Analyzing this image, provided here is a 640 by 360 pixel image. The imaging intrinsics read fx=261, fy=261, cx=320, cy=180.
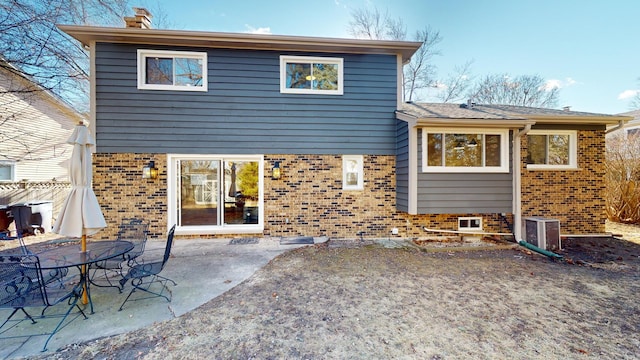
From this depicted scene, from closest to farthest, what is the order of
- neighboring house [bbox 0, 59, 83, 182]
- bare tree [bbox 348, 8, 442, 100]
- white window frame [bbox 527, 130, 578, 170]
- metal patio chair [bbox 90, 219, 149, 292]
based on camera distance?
metal patio chair [bbox 90, 219, 149, 292]
white window frame [bbox 527, 130, 578, 170]
neighboring house [bbox 0, 59, 83, 182]
bare tree [bbox 348, 8, 442, 100]

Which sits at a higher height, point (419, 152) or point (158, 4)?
point (158, 4)

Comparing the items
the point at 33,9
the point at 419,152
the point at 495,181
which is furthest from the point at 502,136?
the point at 33,9

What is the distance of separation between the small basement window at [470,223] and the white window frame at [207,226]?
545cm

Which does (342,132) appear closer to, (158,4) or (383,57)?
(383,57)

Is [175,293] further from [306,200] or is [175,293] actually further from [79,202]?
[306,200]

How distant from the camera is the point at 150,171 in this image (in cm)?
642

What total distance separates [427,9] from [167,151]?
14035mm

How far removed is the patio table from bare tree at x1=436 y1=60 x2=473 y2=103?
57.5 ft

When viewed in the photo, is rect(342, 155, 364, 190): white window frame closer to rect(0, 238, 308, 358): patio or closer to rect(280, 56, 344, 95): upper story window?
rect(280, 56, 344, 95): upper story window

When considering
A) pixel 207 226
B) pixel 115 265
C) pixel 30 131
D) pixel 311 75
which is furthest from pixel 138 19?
pixel 30 131

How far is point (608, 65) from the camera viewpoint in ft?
46.8

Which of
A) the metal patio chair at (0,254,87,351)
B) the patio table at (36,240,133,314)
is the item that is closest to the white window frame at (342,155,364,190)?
the patio table at (36,240,133,314)

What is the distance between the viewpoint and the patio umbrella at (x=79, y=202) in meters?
3.17

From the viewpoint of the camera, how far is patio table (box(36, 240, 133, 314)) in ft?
Answer: 9.55
